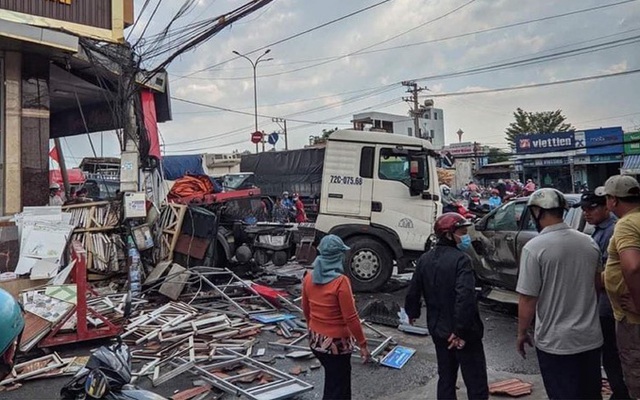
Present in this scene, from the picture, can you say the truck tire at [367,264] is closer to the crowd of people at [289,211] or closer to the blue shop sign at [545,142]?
the crowd of people at [289,211]

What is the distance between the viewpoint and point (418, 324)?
699 centimetres

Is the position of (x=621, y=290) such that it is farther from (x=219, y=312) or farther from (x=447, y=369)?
(x=219, y=312)

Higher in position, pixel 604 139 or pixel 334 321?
pixel 604 139

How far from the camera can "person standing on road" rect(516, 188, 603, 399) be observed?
9.91ft

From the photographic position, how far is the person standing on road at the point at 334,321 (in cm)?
364

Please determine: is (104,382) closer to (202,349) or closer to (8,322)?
(8,322)

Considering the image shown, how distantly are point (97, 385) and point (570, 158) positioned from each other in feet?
107

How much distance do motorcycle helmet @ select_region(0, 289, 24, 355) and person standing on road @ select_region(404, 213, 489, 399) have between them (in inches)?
103

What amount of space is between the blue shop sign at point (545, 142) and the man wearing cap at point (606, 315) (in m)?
29.4

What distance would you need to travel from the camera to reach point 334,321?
3.66 m

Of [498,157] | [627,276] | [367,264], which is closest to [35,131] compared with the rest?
[367,264]

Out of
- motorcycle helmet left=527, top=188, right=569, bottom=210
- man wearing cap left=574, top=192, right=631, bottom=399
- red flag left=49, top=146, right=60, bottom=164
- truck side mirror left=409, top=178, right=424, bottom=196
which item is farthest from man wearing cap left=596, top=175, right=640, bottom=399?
red flag left=49, top=146, right=60, bottom=164

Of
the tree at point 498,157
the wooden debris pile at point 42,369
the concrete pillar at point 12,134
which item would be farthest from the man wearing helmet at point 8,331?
the tree at point 498,157

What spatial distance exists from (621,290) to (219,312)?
5.60 meters
